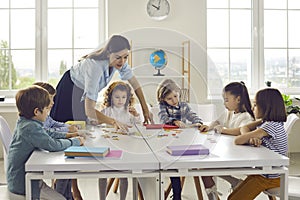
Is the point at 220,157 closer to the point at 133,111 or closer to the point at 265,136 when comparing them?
the point at 265,136

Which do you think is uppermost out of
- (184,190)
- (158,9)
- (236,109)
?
(158,9)

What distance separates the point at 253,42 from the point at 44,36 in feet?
7.17

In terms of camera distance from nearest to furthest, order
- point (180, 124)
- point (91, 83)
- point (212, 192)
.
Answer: point (212, 192) < point (91, 83) < point (180, 124)

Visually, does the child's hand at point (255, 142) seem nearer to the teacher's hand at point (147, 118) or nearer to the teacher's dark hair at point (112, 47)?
the teacher's dark hair at point (112, 47)

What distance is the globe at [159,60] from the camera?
14.8ft

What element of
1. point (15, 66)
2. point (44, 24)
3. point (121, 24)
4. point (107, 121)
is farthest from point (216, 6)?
point (107, 121)

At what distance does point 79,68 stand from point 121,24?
1.71 m

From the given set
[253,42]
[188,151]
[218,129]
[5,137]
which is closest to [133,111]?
[218,129]

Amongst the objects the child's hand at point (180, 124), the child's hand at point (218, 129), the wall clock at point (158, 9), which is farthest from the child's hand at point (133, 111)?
the wall clock at point (158, 9)

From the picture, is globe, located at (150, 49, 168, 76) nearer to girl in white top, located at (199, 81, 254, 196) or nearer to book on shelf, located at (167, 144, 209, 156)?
girl in white top, located at (199, 81, 254, 196)

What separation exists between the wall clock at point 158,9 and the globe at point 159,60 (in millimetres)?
353

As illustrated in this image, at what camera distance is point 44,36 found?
15.5 feet

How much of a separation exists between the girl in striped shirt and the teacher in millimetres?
774

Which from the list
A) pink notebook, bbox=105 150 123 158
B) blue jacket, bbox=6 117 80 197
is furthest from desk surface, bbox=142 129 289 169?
blue jacket, bbox=6 117 80 197
